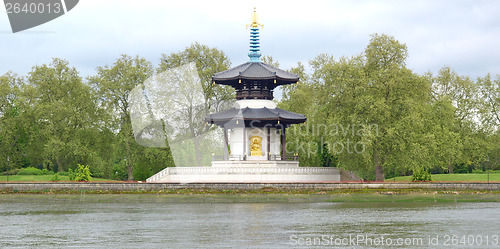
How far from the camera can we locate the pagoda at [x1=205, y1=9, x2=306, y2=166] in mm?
72562

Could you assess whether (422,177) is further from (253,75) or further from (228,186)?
(253,75)

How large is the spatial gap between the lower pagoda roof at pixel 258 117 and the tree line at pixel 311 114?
376cm

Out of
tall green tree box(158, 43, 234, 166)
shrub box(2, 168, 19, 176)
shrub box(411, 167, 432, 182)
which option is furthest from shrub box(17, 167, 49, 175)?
shrub box(411, 167, 432, 182)

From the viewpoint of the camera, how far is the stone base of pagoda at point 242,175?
66.9m

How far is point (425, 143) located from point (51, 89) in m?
43.8

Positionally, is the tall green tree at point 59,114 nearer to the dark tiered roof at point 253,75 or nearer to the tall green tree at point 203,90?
the tall green tree at point 203,90

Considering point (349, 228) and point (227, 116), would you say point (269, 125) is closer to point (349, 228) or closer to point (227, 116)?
point (227, 116)

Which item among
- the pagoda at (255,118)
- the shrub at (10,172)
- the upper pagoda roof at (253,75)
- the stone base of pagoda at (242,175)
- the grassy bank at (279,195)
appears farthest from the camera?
the shrub at (10,172)

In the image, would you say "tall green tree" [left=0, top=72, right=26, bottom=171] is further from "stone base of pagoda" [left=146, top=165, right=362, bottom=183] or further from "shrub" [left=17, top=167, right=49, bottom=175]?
"stone base of pagoda" [left=146, top=165, right=362, bottom=183]

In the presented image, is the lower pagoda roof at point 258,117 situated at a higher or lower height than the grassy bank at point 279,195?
higher

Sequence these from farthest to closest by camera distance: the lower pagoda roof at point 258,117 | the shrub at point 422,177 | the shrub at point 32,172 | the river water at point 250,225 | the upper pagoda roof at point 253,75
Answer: the shrub at point 32,172, the upper pagoda roof at point 253,75, the lower pagoda roof at point 258,117, the shrub at point 422,177, the river water at point 250,225

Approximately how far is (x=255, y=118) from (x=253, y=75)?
5130mm

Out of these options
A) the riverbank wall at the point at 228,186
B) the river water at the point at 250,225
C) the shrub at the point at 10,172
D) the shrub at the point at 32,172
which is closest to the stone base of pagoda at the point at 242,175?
the riverbank wall at the point at 228,186

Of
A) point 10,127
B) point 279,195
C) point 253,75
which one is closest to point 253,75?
point 253,75
